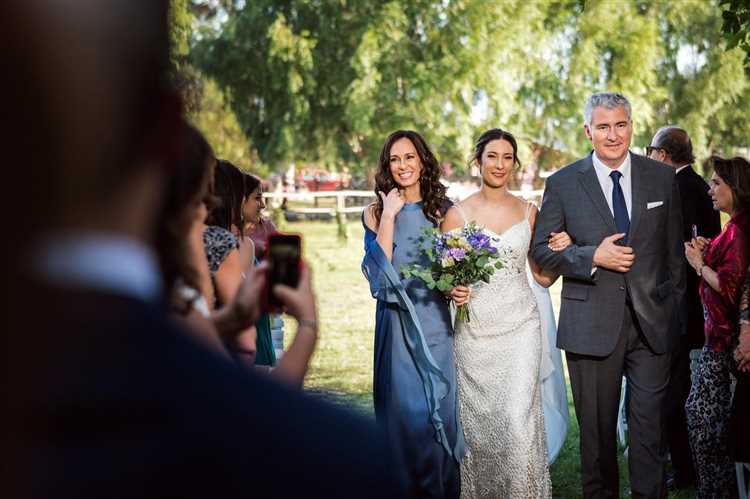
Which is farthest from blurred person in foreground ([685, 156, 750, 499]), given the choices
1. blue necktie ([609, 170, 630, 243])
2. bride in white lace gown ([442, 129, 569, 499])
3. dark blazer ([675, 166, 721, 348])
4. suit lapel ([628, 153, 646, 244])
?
bride in white lace gown ([442, 129, 569, 499])

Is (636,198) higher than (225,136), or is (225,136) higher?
(225,136)

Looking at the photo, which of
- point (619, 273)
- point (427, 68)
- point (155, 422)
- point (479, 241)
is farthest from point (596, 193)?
point (427, 68)

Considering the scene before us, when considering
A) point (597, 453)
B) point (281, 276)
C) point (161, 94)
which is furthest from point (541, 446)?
point (161, 94)

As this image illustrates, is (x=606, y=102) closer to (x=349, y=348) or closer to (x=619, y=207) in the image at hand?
(x=619, y=207)

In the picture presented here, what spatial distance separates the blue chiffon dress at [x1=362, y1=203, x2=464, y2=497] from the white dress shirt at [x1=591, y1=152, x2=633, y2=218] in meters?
1.46

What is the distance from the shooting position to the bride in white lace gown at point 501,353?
7.13 meters

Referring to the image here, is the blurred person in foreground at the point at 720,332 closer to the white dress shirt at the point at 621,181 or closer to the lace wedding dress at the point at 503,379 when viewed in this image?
the white dress shirt at the point at 621,181

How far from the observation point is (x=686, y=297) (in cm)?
753

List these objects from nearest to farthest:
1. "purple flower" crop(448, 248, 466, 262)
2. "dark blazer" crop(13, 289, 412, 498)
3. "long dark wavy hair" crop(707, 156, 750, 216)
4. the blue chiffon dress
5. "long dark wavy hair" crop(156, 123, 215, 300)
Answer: "dark blazer" crop(13, 289, 412, 498) < "long dark wavy hair" crop(156, 123, 215, 300) < "long dark wavy hair" crop(707, 156, 750, 216) < "purple flower" crop(448, 248, 466, 262) < the blue chiffon dress

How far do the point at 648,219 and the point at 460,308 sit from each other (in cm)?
146

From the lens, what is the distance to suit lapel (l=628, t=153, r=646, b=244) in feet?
21.3

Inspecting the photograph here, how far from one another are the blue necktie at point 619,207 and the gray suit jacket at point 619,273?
0.13 ft

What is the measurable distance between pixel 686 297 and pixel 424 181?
6.59 feet

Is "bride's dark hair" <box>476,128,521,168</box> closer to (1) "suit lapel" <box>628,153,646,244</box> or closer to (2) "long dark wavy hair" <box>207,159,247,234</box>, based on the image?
(1) "suit lapel" <box>628,153,646,244</box>
